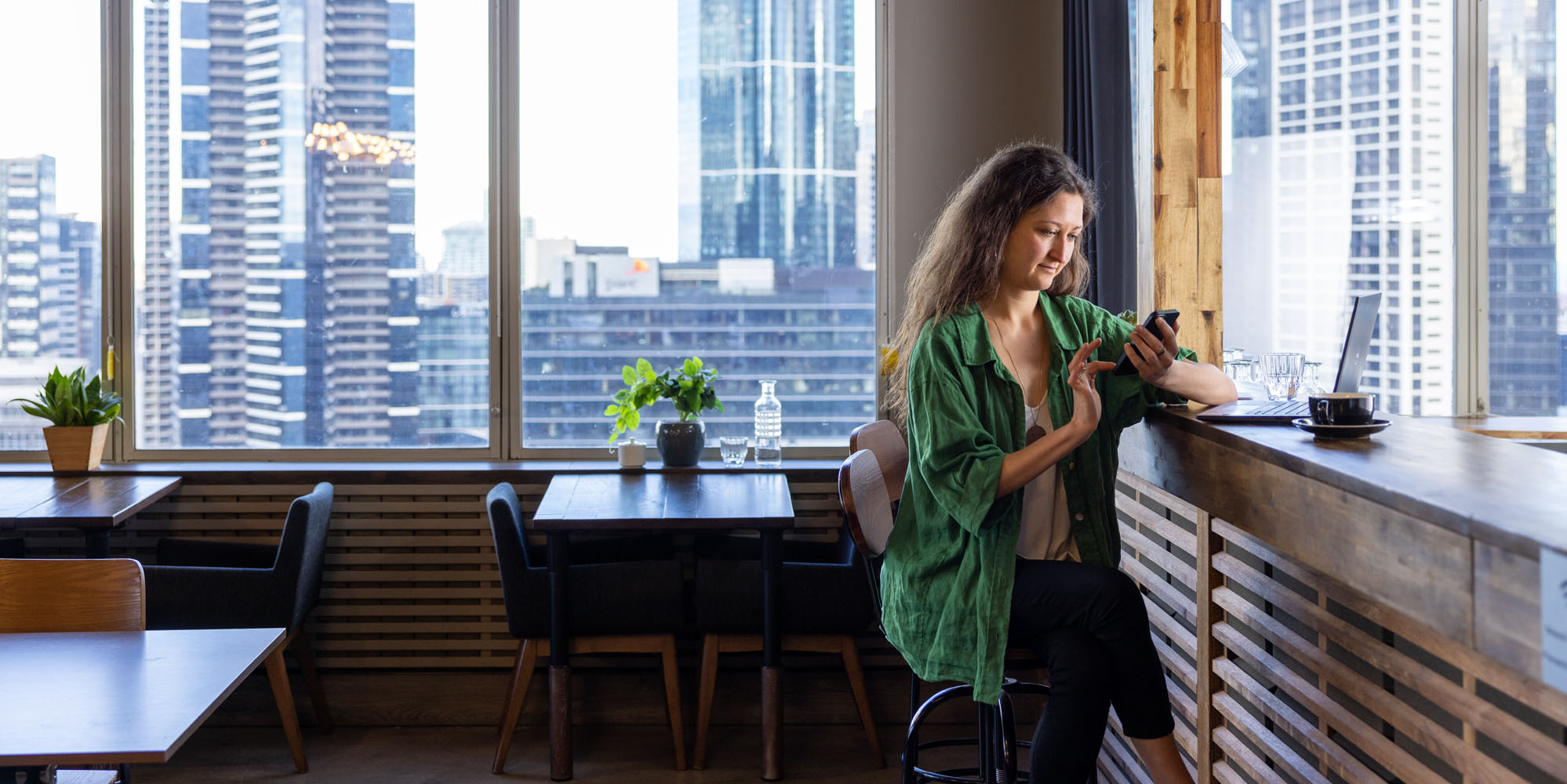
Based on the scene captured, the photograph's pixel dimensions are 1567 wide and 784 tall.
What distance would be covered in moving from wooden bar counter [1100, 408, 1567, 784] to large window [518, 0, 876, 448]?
6.24ft

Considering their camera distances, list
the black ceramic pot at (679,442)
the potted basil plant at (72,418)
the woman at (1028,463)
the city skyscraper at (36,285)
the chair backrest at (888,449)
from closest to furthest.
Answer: the woman at (1028,463) < the chair backrest at (888,449) < the potted basil plant at (72,418) < the black ceramic pot at (679,442) < the city skyscraper at (36,285)

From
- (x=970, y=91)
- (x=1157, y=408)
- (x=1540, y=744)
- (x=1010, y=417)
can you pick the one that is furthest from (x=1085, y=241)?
(x=1540, y=744)

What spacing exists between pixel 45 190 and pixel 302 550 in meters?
1.75

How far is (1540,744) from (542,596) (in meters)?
2.62

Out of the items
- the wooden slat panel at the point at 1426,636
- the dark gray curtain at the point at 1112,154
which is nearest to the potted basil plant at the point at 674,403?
the dark gray curtain at the point at 1112,154

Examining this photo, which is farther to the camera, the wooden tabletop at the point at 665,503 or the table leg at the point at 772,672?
the table leg at the point at 772,672

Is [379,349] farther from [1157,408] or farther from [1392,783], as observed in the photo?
[1392,783]

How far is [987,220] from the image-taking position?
2240 millimetres

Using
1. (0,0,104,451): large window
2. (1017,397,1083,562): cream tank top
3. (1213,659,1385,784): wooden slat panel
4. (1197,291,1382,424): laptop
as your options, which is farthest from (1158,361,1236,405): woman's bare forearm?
(0,0,104,451): large window

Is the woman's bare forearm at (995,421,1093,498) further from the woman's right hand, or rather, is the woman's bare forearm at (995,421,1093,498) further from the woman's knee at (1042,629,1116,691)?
the woman's knee at (1042,629,1116,691)

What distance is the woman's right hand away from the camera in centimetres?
196

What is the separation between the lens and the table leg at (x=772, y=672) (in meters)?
3.36

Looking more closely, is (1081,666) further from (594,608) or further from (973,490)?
(594,608)

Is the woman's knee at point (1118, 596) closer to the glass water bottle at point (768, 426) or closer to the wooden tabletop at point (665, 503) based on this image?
the wooden tabletop at point (665, 503)
